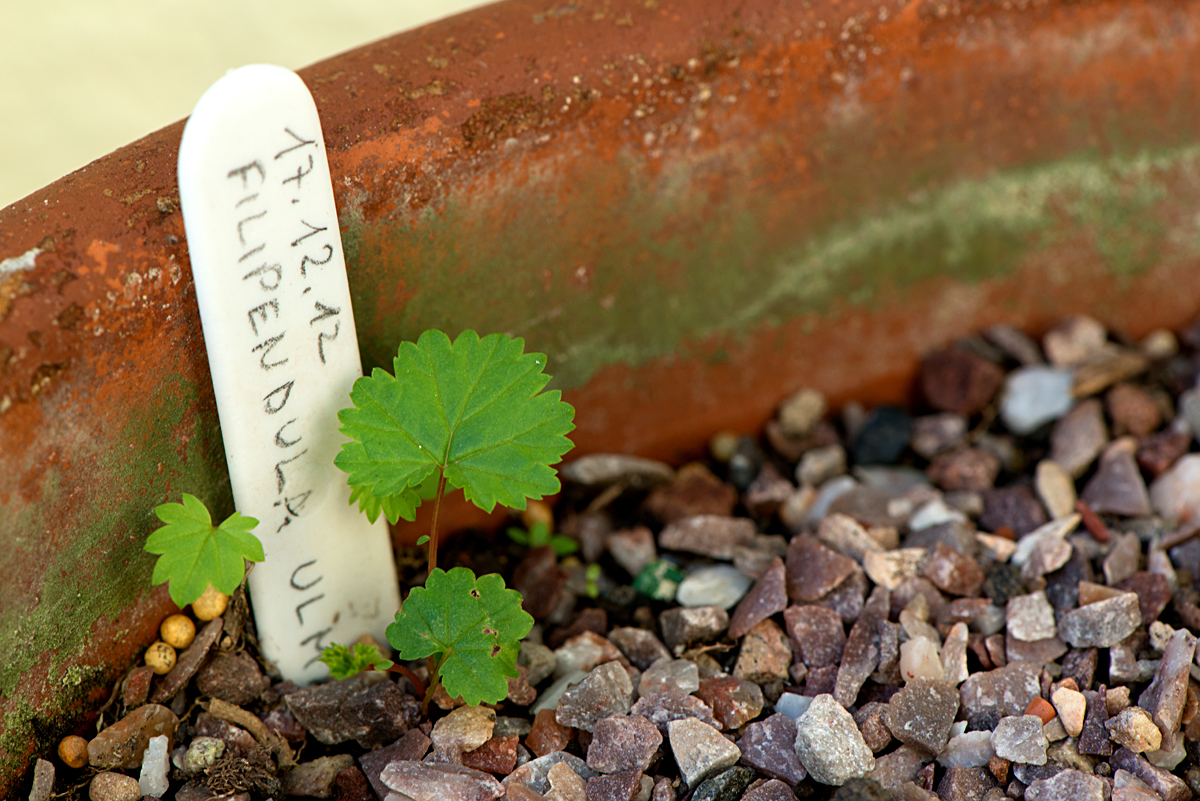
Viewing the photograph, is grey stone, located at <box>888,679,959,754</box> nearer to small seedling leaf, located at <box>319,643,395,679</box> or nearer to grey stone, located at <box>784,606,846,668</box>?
grey stone, located at <box>784,606,846,668</box>

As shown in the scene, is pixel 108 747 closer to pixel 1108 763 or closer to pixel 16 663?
pixel 16 663

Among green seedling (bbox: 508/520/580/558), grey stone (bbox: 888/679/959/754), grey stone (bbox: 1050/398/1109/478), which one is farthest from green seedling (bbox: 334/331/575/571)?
grey stone (bbox: 1050/398/1109/478)

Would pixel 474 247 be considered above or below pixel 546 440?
above

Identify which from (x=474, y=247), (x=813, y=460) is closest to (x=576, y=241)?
(x=474, y=247)

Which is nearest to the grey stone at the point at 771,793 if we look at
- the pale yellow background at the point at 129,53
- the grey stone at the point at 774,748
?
the grey stone at the point at 774,748

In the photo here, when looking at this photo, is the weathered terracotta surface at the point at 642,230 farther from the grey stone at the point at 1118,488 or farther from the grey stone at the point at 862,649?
the grey stone at the point at 862,649

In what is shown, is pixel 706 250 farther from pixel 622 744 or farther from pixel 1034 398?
pixel 622 744
